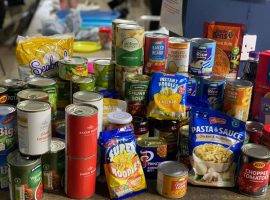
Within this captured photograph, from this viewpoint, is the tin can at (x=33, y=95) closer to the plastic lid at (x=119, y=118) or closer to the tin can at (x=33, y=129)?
the tin can at (x=33, y=129)

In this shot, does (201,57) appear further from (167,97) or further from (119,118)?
(119,118)

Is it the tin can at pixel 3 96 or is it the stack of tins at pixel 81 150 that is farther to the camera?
the tin can at pixel 3 96

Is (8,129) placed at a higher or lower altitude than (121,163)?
higher

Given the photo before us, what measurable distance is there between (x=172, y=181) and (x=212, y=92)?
39cm

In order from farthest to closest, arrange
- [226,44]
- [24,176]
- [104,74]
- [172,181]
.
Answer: [226,44]
[104,74]
[172,181]
[24,176]

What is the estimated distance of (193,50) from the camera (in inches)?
60.7

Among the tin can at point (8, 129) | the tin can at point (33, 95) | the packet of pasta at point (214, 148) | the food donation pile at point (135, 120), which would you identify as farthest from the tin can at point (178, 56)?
the tin can at point (8, 129)

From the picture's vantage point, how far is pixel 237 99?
4.73 ft

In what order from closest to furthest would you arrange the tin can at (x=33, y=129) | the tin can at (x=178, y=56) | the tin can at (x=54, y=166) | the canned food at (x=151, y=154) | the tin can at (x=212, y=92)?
the tin can at (x=33, y=129) < the tin can at (x=54, y=166) < the canned food at (x=151, y=154) < the tin can at (x=212, y=92) < the tin can at (x=178, y=56)

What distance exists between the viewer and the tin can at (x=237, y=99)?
1.43m

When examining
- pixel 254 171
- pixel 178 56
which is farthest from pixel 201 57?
pixel 254 171

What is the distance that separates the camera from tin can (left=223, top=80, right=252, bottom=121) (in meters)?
1.43

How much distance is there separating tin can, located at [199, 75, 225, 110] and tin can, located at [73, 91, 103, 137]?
399 mm

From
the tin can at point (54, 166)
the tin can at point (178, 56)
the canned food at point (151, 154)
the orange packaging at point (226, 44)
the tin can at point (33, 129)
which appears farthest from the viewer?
the orange packaging at point (226, 44)
